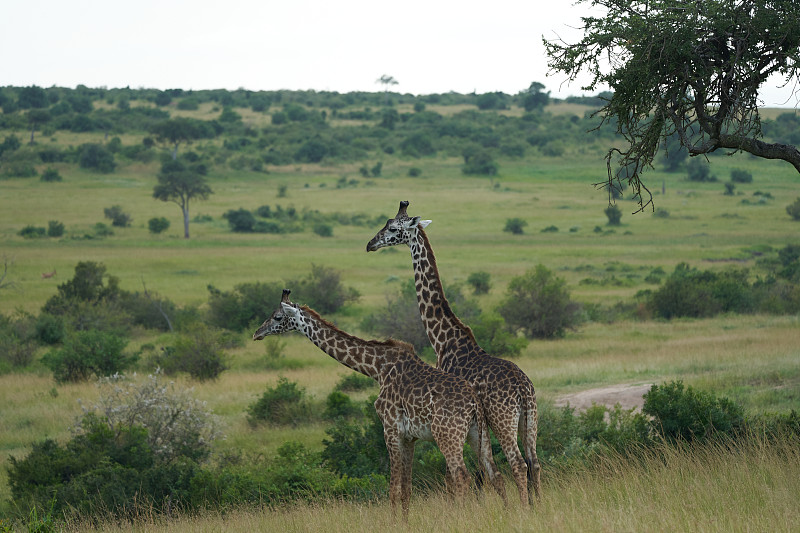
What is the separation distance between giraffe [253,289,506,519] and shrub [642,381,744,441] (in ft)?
12.9

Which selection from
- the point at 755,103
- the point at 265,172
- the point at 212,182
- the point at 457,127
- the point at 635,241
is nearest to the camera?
the point at 755,103

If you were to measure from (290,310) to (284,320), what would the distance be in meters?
0.16

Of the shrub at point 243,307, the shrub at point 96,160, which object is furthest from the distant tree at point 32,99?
the shrub at point 243,307

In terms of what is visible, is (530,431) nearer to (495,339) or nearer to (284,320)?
(284,320)

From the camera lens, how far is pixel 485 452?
24.7ft

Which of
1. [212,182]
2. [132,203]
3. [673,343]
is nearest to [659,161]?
[212,182]

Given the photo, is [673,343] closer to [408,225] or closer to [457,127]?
[408,225]

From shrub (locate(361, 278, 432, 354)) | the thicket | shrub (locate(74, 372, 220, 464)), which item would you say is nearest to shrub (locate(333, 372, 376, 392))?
shrub (locate(361, 278, 432, 354))

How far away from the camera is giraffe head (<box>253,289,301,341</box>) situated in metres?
8.51

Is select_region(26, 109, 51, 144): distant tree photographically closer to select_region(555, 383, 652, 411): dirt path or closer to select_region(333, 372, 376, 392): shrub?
select_region(333, 372, 376, 392): shrub

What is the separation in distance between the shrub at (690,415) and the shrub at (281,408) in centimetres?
790

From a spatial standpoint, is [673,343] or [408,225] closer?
[408,225]

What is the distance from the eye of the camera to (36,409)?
17953mm

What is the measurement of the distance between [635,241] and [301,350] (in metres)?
31.9
